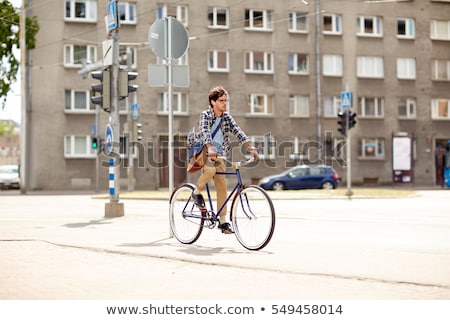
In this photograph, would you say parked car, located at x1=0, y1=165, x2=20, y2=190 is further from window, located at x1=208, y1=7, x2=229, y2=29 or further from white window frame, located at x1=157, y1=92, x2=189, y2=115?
window, located at x1=208, y1=7, x2=229, y2=29

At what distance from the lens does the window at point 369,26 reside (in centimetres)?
4172

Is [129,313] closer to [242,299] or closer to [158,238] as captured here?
[242,299]

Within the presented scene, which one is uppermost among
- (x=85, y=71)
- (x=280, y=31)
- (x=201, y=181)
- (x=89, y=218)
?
(x=280, y=31)

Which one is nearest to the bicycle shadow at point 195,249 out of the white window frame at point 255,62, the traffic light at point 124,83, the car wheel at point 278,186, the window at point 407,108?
the traffic light at point 124,83

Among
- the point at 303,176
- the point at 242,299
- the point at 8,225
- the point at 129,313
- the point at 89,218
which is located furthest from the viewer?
the point at 303,176

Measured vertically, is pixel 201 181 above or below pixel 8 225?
above

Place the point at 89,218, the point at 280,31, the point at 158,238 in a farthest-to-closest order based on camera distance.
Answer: the point at 280,31, the point at 89,218, the point at 158,238

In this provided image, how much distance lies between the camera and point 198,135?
7656 millimetres

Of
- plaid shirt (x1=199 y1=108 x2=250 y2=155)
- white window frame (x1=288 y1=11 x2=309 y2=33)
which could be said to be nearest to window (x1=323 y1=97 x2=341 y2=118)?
white window frame (x1=288 y1=11 x2=309 y2=33)

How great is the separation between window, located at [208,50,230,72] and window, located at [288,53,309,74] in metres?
3.97

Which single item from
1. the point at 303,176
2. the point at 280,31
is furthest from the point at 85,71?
the point at 280,31

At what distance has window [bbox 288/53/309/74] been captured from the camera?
40469mm

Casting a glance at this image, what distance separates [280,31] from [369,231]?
30.9m

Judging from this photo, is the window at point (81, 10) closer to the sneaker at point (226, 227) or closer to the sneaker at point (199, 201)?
the sneaker at point (199, 201)
